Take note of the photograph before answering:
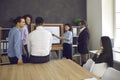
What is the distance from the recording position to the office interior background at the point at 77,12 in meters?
5.12

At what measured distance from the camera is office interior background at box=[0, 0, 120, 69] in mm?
5121

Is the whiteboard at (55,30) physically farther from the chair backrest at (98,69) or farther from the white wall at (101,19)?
the chair backrest at (98,69)

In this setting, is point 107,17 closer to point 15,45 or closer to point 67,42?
point 67,42

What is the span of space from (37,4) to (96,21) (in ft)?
6.63

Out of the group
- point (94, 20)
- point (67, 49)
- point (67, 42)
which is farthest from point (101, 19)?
point (67, 49)

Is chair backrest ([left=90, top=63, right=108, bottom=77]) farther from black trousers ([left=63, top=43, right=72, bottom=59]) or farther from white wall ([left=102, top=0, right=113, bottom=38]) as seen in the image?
white wall ([left=102, top=0, right=113, bottom=38])

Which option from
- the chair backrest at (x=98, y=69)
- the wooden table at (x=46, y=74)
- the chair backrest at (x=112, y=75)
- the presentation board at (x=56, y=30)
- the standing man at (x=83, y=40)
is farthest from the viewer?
the presentation board at (x=56, y=30)

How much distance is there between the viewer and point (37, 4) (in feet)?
18.9

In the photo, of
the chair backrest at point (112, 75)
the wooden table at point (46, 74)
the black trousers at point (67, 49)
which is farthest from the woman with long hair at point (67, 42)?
the chair backrest at point (112, 75)

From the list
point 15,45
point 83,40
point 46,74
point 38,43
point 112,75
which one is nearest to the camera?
point 112,75

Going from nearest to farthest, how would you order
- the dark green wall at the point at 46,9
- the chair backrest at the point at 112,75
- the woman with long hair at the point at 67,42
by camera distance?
the chair backrest at the point at 112,75 → the woman with long hair at the point at 67,42 → the dark green wall at the point at 46,9

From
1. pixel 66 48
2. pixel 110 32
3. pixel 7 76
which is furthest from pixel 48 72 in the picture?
pixel 110 32

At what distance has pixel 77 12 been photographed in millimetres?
6191

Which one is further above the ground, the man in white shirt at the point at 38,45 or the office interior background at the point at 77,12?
the office interior background at the point at 77,12
